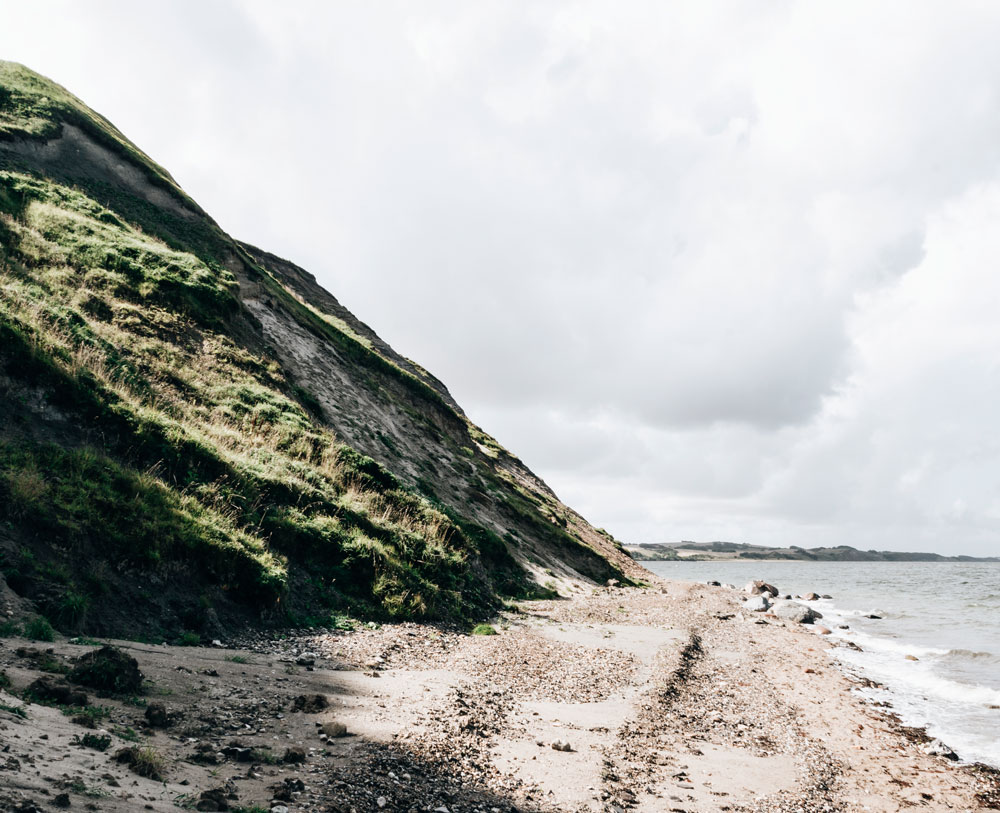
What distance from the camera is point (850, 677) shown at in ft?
69.1

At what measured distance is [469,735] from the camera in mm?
9734

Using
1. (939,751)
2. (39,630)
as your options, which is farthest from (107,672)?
(939,751)

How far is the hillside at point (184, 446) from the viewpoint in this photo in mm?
13867

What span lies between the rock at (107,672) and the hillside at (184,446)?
3.37m

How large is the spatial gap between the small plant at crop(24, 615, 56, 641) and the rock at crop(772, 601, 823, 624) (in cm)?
3864

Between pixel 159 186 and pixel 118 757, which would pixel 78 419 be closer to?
pixel 118 757

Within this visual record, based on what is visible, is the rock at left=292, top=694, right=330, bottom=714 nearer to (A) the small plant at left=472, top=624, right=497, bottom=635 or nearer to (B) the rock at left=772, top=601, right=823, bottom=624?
(A) the small plant at left=472, top=624, right=497, bottom=635

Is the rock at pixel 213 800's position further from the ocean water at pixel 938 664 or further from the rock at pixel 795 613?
the rock at pixel 795 613

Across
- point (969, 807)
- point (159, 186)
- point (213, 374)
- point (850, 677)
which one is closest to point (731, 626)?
point (850, 677)

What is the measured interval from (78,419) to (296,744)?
13.4 metres

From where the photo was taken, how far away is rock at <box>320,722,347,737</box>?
8.76 metres

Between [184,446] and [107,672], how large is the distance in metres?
11.1

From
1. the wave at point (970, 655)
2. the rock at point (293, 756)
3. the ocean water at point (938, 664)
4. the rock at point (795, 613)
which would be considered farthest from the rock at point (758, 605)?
the rock at point (293, 756)

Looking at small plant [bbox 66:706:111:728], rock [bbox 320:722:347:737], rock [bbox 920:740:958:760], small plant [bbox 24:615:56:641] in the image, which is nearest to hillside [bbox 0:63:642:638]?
small plant [bbox 24:615:56:641]
